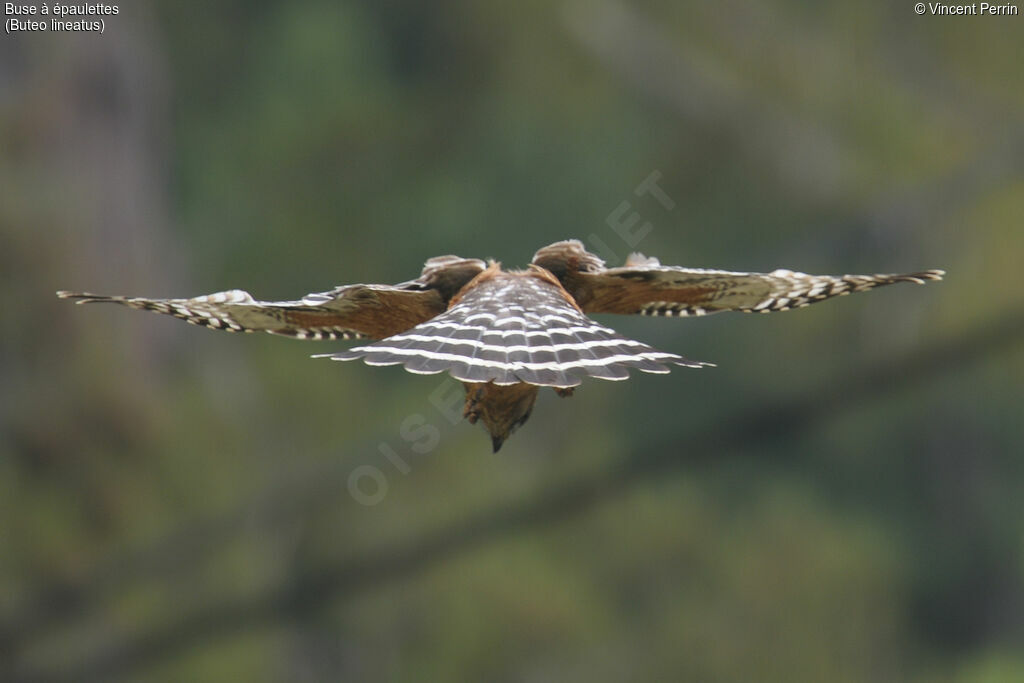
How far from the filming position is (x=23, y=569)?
522 centimetres

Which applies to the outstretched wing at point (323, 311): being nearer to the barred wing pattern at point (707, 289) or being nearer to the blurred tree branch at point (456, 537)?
the barred wing pattern at point (707, 289)

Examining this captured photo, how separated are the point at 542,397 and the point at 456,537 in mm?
707

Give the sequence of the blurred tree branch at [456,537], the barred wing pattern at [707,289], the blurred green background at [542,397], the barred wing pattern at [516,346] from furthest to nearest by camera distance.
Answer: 1. the blurred green background at [542,397]
2. the blurred tree branch at [456,537]
3. the barred wing pattern at [707,289]
4. the barred wing pattern at [516,346]

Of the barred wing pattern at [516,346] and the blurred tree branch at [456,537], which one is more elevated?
the barred wing pattern at [516,346]

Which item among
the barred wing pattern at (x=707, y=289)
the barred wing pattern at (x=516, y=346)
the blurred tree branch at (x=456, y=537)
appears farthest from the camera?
the blurred tree branch at (x=456, y=537)

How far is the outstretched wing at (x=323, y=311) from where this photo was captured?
101 inches

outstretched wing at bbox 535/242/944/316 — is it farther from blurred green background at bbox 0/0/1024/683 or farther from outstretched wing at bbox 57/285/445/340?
blurred green background at bbox 0/0/1024/683

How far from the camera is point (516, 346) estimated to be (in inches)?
91.1

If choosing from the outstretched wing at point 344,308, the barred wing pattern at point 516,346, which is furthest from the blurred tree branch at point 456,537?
the barred wing pattern at point 516,346

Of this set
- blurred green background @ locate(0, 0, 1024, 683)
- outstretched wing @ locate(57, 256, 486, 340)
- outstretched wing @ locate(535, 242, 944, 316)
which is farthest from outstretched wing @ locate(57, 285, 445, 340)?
blurred green background @ locate(0, 0, 1024, 683)

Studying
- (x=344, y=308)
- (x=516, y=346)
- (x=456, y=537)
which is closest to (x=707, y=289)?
(x=516, y=346)

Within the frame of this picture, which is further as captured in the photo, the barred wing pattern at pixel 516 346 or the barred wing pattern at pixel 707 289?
the barred wing pattern at pixel 707 289

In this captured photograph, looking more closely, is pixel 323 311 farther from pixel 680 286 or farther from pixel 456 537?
pixel 456 537

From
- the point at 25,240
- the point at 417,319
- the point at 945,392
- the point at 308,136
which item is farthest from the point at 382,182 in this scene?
the point at 417,319
